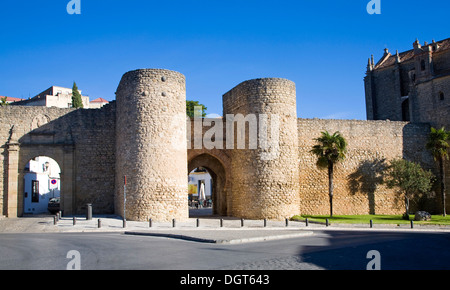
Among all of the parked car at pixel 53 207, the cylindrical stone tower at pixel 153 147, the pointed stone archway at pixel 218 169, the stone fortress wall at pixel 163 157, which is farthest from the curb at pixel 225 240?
the parked car at pixel 53 207

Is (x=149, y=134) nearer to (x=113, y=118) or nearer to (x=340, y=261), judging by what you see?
(x=113, y=118)

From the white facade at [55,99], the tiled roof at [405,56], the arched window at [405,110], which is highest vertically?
the tiled roof at [405,56]

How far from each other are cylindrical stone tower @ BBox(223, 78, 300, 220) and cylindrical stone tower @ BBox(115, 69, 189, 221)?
400cm

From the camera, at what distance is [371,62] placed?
54.1 meters

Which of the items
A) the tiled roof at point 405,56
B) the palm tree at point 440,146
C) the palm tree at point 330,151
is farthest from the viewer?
the tiled roof at point 405,56

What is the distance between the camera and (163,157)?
22.6 meters

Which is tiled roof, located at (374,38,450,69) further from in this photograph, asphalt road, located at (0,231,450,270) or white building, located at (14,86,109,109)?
white building, located at (14,86,109,109)

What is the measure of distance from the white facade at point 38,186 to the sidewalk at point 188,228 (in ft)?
39.4

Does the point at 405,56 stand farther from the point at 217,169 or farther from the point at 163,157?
the point at 163,157

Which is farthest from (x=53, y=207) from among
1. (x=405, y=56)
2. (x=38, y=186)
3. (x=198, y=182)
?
(x=405, y=56)

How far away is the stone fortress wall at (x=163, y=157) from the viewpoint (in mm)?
22578

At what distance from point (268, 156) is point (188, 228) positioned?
7.61 meters

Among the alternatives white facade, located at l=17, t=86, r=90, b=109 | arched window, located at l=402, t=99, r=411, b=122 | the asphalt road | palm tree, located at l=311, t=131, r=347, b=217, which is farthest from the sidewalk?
white facade, located at l=17, t=86, r=90, b=109

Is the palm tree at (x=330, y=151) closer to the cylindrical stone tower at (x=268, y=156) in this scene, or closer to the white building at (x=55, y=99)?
the cylindrical stone tower at (x=268, y=156)
